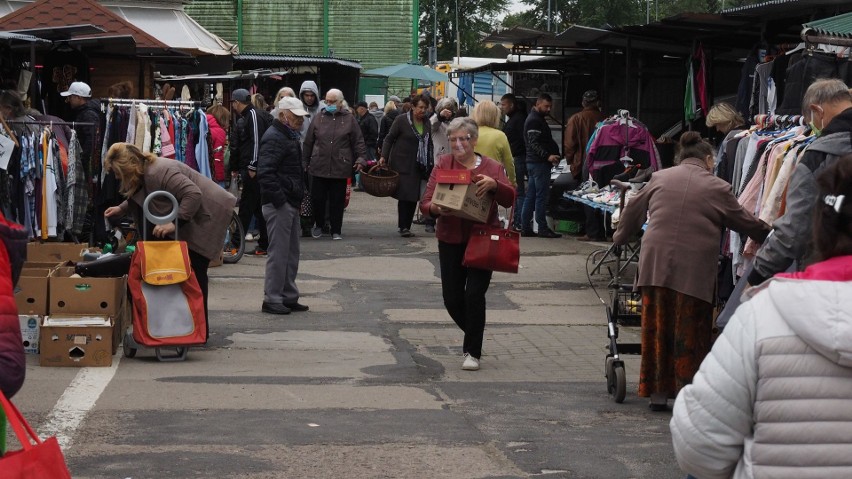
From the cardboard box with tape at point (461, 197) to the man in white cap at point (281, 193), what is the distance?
2.74 meters

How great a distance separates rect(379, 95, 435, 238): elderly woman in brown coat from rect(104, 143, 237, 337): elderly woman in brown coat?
26.7 feet

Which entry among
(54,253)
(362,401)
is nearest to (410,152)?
(54,253)

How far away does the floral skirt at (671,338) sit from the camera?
7957 millimetres

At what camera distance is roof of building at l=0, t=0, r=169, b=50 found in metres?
17.2

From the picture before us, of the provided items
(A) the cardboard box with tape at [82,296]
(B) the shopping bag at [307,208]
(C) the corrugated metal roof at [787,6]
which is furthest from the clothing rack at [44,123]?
(C) the corrugated metal roof at [787,6]

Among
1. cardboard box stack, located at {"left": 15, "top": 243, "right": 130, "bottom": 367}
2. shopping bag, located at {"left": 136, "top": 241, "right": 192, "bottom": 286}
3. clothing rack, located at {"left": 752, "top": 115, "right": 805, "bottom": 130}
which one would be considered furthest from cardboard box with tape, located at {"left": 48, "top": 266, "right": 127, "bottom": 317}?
clothing rack, located at {"left": 752, "top": 115, "right": 805, "bottom": 130}

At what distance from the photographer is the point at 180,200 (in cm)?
982

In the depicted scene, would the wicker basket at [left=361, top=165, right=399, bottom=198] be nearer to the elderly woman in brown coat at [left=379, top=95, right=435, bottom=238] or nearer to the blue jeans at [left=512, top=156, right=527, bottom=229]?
the elderly woman in brown coat at [left=379, top=95, right=435, bottom=238]

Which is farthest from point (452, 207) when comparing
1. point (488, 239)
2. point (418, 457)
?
point (418, 457)

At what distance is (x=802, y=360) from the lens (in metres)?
3.12

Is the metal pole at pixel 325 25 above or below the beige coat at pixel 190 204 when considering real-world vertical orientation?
above

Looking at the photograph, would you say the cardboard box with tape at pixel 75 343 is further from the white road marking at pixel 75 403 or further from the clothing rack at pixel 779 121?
the clothing rack at pixel 779 121

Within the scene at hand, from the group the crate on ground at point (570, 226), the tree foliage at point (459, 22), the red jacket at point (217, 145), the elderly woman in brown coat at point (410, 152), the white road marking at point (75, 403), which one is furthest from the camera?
the tree foliage at point (459, 22)

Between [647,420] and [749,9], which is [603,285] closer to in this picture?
[749,9]
